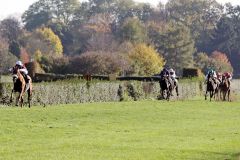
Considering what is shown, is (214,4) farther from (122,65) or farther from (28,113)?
(28,113)

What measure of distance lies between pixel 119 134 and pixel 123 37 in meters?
87.0

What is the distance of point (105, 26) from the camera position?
131500 mm

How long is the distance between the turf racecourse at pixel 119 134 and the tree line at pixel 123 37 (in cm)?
2810

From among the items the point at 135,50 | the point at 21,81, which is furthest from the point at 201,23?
the point at 21,81

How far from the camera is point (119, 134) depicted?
69.3 feet

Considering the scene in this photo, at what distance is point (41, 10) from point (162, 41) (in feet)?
201

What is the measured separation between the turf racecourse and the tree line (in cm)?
2810

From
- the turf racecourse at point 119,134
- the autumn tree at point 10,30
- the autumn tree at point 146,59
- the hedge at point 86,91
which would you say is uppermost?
the autumn tree at point 10,30

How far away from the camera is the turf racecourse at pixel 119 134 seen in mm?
16594

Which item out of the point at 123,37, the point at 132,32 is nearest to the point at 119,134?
the point at 132,32

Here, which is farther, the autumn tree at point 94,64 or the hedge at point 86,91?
the autumn tree at point 94,64

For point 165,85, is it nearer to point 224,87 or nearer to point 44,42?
point 224,87

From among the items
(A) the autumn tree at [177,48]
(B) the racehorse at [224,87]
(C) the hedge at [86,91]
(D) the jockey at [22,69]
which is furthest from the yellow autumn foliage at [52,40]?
(D) the jockey at [22,69]

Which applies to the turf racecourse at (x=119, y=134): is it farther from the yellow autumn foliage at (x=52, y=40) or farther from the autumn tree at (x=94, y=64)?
the yellow autumn foliage at (x=52, y=40)
